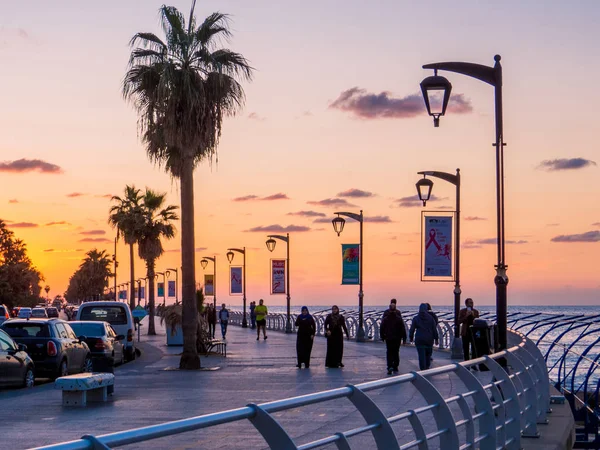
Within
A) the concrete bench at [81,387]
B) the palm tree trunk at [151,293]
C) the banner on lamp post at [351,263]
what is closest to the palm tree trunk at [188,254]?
the concrete bench at [81,387]

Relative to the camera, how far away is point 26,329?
2658cm

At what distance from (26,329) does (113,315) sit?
9138 mm

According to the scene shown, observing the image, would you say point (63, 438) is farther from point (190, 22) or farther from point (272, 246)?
point (272, 246)

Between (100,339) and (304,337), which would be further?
(100,339)

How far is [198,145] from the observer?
29953mm

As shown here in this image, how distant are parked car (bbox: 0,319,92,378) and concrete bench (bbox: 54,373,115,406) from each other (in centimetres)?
600

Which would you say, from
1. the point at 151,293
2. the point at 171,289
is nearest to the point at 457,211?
the point at 151,293

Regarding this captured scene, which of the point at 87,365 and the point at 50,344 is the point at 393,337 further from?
the point at 50,344

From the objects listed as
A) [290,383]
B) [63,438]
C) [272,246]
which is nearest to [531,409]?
[63,438]

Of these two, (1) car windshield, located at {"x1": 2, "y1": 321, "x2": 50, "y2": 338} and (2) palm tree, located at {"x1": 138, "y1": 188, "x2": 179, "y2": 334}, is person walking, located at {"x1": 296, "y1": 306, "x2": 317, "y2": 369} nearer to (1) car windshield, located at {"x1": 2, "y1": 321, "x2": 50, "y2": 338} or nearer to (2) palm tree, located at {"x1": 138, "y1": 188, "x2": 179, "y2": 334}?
(1) car windshield, located at {"x1": 2, "y1": 321, "x2": 50, "y2": 338}

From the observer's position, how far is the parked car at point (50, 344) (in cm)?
2559

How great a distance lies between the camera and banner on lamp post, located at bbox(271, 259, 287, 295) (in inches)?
2373

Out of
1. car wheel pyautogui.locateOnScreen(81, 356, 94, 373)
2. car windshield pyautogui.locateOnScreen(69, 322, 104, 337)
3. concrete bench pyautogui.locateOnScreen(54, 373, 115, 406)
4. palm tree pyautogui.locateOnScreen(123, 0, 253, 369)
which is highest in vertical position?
palm tree pyautogui.locateOnScreen(123, 0, 253, 369)

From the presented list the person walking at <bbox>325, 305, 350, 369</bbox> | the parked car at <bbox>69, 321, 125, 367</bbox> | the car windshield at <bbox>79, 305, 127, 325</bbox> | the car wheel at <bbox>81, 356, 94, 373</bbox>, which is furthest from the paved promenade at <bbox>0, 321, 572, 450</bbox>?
the car windshield at <bbox>79, 305, 127, 325</bbox>
